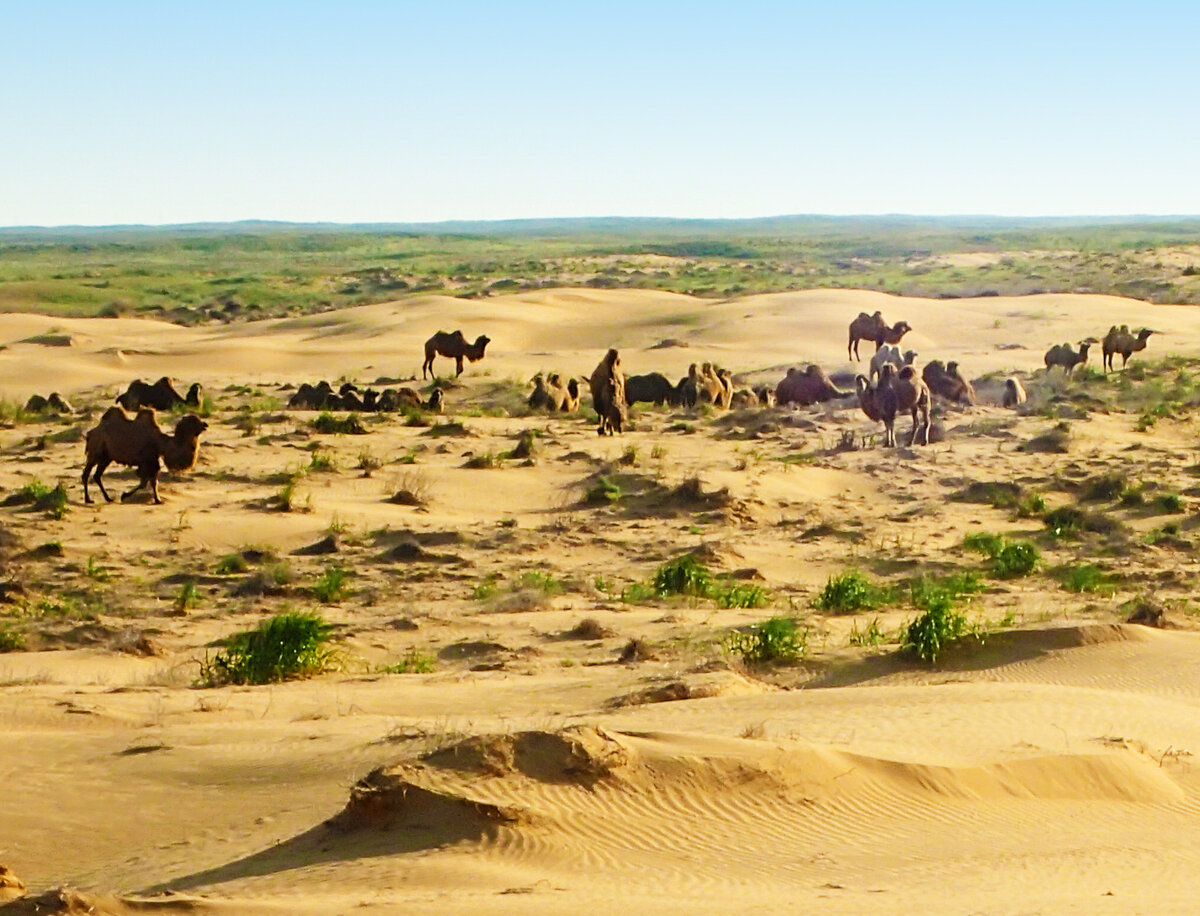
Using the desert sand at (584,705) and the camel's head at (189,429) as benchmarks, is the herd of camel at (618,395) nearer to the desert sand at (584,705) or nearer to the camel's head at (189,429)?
the camel's head at (189,429)

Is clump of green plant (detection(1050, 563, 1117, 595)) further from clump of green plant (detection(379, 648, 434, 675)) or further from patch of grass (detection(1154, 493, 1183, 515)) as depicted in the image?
clump of green plant (detection(379, 648, 434, 675))

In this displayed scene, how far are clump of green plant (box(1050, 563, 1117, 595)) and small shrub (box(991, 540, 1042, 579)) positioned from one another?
0.23 metres

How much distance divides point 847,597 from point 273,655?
5.18m

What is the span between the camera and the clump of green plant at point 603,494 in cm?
2011

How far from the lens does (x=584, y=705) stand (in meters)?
10.6

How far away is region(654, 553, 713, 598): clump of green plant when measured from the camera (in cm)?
1532

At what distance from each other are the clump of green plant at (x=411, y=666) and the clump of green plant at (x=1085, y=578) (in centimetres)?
649

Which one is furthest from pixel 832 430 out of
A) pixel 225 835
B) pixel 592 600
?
pixel 225 835

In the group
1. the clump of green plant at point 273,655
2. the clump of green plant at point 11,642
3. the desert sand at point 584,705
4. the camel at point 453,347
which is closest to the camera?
the desert sand at point 584,705

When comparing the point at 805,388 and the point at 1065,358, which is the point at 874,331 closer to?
the point at 1065,358

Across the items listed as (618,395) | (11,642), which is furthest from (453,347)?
(11,642)

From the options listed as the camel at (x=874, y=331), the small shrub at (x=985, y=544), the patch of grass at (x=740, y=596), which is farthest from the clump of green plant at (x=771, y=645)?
the camel at (x=874, y=331)

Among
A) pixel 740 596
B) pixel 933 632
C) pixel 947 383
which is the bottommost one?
pixel 740 596

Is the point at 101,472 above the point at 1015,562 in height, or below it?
above
